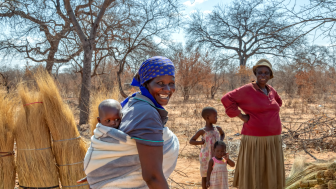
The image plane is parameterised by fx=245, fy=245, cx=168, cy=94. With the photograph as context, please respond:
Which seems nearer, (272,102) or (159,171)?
(159,171)

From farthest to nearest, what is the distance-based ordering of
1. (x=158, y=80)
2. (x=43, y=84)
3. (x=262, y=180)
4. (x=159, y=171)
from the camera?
(x=262, y=180) → (x=43, y=84) → (x=158, y=80) → (x=159, y=171)

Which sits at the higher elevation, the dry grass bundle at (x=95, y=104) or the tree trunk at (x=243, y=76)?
the tree trunk at (x=243, y=76)

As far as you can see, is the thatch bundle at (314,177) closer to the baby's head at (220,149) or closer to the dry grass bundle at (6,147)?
the baby's head at (220,149)

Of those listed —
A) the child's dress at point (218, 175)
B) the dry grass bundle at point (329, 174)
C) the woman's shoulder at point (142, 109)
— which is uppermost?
the woman's shoulder at point (142, 109)

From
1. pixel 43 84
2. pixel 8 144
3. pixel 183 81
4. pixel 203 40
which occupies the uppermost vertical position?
pixel 203 40

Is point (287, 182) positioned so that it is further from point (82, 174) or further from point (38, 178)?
point (38, 178)

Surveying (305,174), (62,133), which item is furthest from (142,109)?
(305,174)

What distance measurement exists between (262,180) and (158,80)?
228 cm

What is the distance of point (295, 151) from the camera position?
5062 millimetres

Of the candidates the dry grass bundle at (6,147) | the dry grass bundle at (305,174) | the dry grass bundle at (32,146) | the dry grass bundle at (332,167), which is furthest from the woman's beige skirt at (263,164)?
the dry grass bundle at (6,147)

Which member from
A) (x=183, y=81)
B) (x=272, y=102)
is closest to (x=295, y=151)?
(x=272, y=102)

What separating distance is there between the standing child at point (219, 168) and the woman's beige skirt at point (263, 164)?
0.26 meters

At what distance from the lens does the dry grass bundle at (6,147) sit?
8.42 feet

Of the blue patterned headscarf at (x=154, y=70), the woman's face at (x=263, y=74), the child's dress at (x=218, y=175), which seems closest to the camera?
the blue patterned headscarf at (x=154, y=70)
